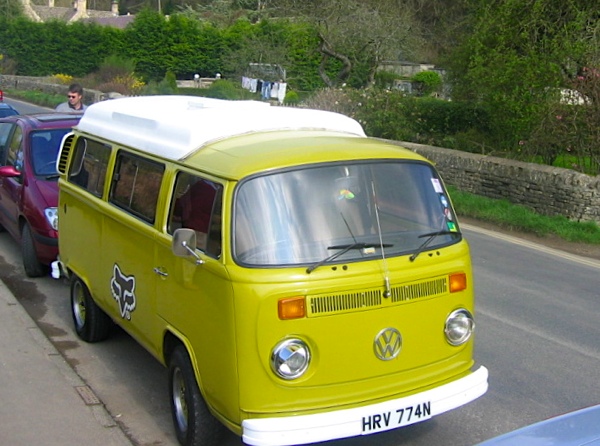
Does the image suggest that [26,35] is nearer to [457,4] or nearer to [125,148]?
[457,4]

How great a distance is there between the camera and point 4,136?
38.3 feet

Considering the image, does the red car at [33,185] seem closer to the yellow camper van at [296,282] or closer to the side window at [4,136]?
the side window at [4,136]

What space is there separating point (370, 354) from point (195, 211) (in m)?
1.46

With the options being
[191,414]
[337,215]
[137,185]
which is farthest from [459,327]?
[137,185]

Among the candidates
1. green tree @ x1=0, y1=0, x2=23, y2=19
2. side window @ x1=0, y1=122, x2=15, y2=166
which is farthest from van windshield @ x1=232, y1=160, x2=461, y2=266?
green tree @ x1=0, y1=0, x2=23, y2=19

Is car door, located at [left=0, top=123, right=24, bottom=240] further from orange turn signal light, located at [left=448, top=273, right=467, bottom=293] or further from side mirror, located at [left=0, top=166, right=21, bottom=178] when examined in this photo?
orange turn signal light, located at [left=448, top=273, right=467, bottom=293]

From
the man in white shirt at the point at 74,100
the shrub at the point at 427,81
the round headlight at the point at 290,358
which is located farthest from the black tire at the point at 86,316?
the shrub at the point at 427,81

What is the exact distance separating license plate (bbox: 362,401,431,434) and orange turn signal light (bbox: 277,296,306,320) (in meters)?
0.73

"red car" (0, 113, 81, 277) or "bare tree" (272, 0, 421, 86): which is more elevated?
"bare tree" (272, 0, 421, 86)

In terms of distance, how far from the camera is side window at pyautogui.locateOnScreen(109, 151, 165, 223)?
5973 mm

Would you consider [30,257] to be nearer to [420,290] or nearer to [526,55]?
[420,290]

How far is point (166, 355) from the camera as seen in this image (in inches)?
227

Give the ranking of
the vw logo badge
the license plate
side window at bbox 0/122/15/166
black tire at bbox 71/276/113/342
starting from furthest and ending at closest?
side window at bbox 0/122/15/166
black tire at bbox 71/276/113/342
the vw logo badge
the license plate

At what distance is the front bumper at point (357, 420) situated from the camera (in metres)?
4.57
